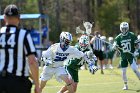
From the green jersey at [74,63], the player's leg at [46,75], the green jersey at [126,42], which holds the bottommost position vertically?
the player's leg at [46,75]

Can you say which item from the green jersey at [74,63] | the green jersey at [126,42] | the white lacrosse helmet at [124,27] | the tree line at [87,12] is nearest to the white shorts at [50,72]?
the green jersey at [74,63]

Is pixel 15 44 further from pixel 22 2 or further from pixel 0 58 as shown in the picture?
pixel 22 2

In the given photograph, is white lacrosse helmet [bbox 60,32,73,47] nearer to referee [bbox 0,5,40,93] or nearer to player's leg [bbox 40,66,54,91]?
player's leg [bbox 40,66,54,91]

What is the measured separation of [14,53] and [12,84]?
16.7 inches

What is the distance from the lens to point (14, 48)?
22.9ft

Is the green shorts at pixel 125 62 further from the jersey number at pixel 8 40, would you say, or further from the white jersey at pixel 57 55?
the jersey number at pixel 8 40

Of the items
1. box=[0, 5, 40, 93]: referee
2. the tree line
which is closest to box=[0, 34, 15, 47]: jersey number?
box=[0, 5, 40, 93]: referee

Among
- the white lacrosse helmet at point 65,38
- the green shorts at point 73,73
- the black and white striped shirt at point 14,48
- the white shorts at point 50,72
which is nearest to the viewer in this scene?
the black and white striped shirt at point 14,48

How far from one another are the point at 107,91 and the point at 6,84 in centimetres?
896

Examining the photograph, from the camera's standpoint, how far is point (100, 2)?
5431 centimetres

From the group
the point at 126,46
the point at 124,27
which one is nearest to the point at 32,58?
the point at 124,27

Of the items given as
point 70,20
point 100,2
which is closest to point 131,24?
point 100,2

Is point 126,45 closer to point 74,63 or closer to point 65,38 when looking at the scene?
point 74,63

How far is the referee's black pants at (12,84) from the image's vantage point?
269 inches
